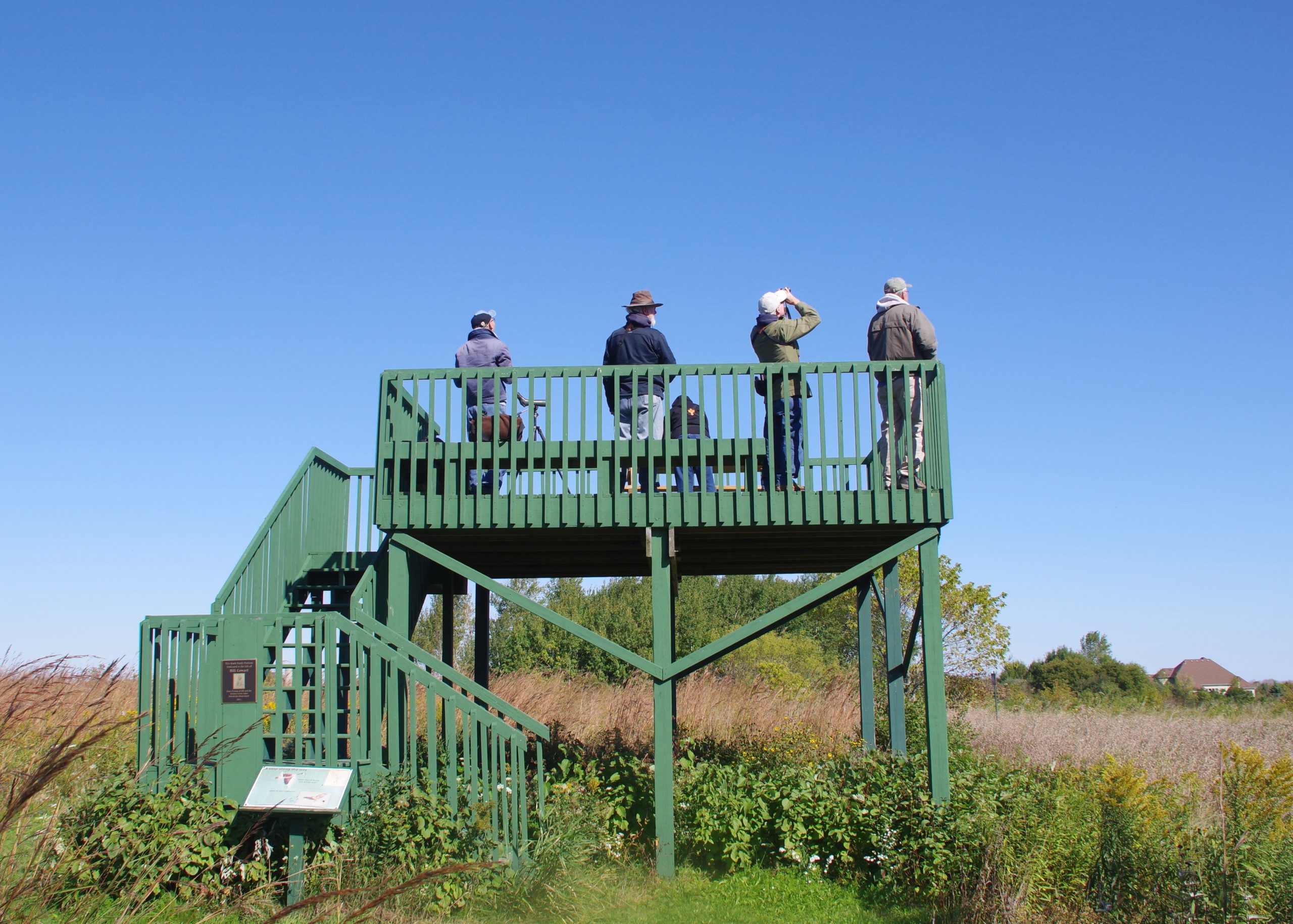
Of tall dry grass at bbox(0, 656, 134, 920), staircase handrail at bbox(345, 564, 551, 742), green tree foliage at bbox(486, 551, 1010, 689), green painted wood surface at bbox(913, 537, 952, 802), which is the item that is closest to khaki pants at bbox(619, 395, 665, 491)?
staircase handrail at bbox(345, 564, 551, 742)

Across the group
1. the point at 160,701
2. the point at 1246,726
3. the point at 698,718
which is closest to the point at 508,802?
the point at 160,701

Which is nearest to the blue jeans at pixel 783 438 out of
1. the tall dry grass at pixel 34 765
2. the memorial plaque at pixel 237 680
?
the memorial plaque at pixel 237 680

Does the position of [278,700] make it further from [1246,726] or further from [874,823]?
[1246,726]

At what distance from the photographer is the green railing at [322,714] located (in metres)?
8.20

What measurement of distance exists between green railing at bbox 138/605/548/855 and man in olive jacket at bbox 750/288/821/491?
121 inches

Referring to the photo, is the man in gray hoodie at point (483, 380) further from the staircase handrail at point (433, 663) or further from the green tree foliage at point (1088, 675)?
the green tree foliage at point (1088, 675)

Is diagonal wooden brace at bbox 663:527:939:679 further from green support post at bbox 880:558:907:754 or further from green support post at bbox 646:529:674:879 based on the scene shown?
green support post at bbox 880:558:907:754

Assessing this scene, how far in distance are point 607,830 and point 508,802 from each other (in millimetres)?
1020

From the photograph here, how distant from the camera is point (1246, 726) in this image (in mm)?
18969

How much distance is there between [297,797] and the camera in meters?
7.77

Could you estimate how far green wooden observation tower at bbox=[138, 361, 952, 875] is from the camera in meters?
8.34

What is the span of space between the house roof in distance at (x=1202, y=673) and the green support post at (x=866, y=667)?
74772mm

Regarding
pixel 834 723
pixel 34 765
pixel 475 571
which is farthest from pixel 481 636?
pixel 34 765

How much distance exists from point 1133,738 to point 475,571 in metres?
10.7
